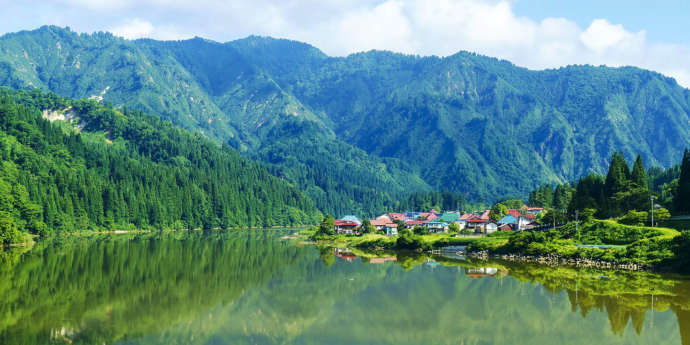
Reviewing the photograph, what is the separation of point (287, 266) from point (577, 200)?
174 feet

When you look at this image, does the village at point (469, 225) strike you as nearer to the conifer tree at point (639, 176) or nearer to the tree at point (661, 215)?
the conifer tree at point (639, 176)

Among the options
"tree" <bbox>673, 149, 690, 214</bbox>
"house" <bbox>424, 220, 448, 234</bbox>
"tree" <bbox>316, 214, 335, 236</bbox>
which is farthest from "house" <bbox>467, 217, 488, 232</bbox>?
"tree" <bbox>673, 149, 690, 214</bbox>

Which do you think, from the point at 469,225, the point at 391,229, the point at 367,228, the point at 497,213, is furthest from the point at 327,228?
the point at 497,213

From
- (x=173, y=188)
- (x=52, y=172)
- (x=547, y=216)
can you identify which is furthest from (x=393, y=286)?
(x=173, y=188)

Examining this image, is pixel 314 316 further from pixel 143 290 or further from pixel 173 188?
pixel 173 188

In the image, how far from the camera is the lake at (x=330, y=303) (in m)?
38.8

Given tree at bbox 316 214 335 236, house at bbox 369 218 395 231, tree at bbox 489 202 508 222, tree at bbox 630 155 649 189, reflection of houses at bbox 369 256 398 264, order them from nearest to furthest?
reflection of houses at bbox 369 256 398 264
tree at bbox 630 155 649 189
tree at bbox 316 214 335 236
tree at bbox 489 202 508 222
house at bbox 369 218 395 231

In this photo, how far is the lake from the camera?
1528 inches

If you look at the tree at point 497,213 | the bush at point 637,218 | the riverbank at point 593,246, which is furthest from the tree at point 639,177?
the tree at point 497,213

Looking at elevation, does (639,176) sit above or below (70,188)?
above

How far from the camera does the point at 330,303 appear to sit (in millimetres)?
52750

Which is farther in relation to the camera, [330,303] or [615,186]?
[615,186]

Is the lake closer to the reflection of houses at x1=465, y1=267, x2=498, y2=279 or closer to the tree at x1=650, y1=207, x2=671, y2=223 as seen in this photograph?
the reflection of houses at x1=465, y1=267, x2=498, y2=279

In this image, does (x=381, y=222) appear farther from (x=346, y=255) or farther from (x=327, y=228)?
(x=346, y=255)
